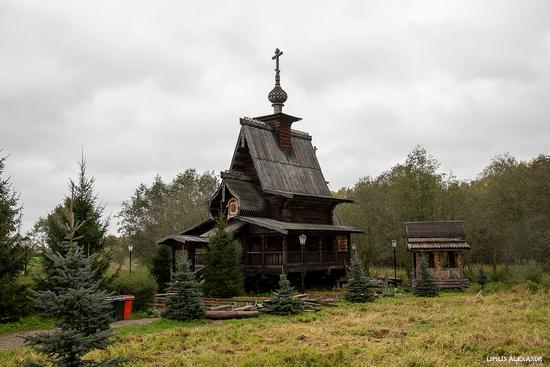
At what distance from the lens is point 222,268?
24.5m

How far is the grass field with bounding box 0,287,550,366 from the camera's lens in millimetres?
11594

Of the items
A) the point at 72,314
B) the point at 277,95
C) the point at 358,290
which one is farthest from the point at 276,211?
the point at 72,314

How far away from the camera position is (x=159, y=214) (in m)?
51.9

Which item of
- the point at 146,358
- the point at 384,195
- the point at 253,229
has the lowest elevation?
the point at 146,358

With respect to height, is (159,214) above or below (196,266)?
above

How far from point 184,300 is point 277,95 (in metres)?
21.0

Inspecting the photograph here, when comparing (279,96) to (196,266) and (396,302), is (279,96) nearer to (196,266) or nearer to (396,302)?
(196,266)

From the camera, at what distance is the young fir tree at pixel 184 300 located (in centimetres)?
1780

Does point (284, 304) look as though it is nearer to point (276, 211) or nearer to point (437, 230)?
point (276, 211)

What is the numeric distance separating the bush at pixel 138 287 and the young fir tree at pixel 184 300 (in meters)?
2.77

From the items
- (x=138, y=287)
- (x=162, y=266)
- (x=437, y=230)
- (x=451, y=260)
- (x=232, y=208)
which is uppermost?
(x=232, y=208)

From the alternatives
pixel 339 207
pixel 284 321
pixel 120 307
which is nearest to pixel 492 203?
pixel 339 207

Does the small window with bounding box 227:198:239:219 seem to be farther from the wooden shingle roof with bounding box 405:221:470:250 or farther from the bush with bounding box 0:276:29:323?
the bush with bounding box 0:276:29:323

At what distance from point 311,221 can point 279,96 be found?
923 centimetres
